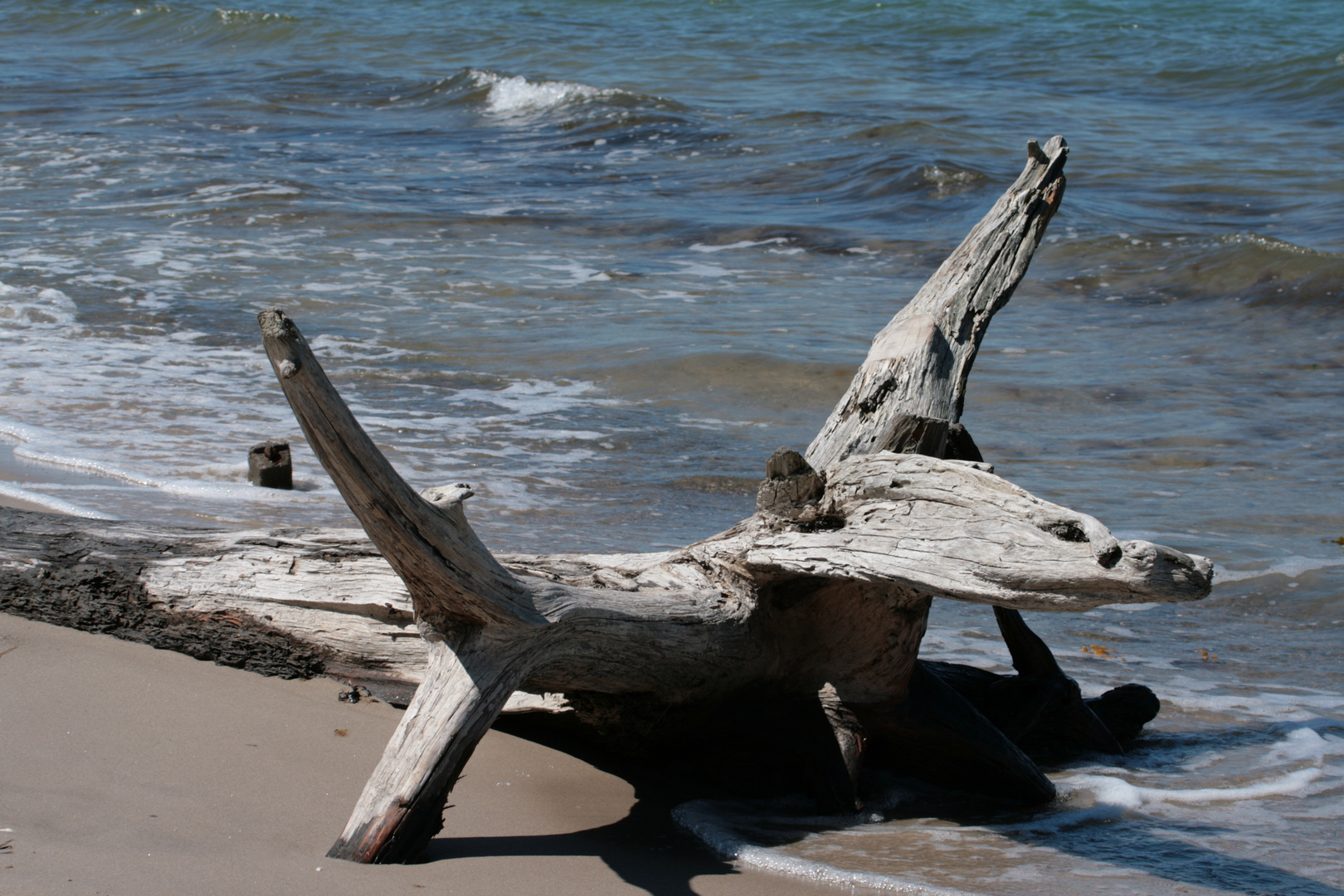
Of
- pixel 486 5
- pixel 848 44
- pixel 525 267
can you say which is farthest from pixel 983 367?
pixel 486 5

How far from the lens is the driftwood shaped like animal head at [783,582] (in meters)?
2.20

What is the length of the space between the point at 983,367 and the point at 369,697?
5.80 meters

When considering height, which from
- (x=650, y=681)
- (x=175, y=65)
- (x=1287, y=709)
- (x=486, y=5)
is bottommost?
(x=1287, y=709)

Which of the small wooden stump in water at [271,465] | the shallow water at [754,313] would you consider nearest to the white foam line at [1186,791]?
the shallow water at [754,313]

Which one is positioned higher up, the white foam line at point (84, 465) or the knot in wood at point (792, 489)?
the knot in wood at point (792, 489)

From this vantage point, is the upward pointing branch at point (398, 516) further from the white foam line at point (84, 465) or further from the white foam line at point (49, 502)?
the white foam line at point (84, 465)

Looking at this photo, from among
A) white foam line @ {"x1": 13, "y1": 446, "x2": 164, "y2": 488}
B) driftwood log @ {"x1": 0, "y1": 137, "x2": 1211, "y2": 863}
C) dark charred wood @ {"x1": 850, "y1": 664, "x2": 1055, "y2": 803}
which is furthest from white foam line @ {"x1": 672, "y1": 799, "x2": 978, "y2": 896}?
white foam line @ {"x1": 13, "y1": 446, "x2": 164, "y2": 488}

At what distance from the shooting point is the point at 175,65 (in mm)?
23297

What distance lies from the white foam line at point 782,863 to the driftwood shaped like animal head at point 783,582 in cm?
30

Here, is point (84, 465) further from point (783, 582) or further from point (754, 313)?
point (754, 313)

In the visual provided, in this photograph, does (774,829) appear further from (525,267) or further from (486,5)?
(486,5)

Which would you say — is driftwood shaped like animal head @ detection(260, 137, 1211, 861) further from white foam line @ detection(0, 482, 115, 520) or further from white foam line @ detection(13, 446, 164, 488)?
white foam line @ detection(13, 446, 164, 488)

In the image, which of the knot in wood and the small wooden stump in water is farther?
the small wooden stump in water

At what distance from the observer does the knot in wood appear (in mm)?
2754
